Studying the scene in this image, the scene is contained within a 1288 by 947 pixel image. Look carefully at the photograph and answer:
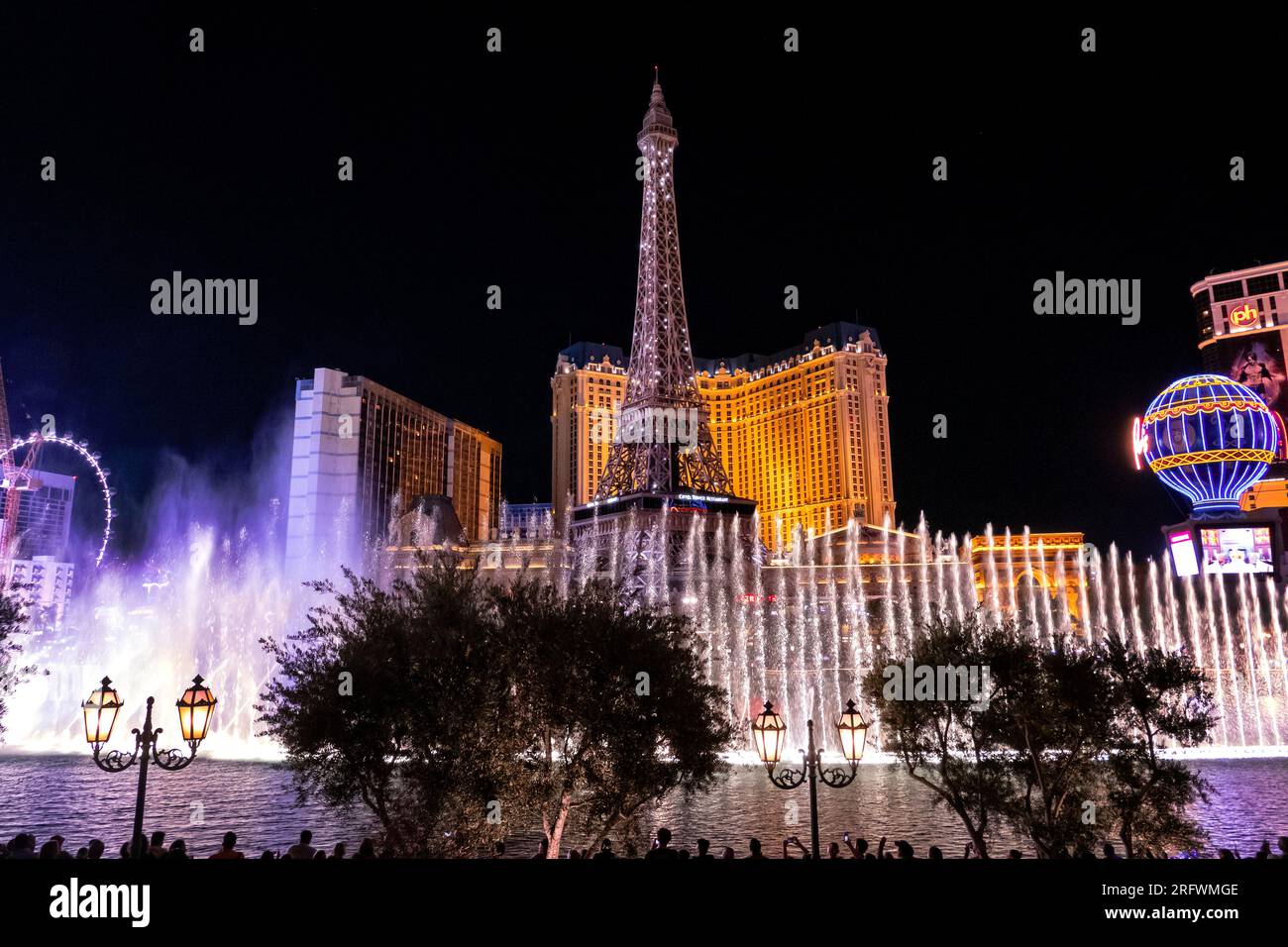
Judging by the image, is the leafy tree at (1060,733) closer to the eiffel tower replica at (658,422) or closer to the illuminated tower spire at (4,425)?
the eiffel tower replica at (658,422)

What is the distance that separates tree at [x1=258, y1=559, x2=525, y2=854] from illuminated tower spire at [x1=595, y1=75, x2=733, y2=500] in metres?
65.9

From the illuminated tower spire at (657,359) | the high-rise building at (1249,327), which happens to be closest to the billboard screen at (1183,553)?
the high-rise building at (1249,327)

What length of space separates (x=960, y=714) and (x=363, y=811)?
17169mm

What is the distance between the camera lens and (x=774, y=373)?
126 m

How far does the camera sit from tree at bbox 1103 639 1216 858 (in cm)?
1388

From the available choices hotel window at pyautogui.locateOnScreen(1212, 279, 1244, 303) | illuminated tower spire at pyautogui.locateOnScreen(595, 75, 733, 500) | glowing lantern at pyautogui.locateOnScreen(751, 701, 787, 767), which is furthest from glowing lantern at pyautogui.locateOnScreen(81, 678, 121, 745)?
hotel window at pyautogui.locateOnScreen(1212, 279, 1244, 303)

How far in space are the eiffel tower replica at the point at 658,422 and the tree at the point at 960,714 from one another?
61093mm

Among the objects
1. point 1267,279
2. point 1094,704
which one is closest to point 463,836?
point 1094,704

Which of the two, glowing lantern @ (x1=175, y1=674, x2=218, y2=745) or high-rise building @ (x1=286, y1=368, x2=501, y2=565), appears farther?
high-rise building @ (x1=286, y1=368, x2=501, y2=565)

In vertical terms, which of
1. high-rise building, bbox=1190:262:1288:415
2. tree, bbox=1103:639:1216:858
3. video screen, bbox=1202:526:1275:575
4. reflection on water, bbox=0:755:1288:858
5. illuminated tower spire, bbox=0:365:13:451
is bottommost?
reflection on water, bbox=0:755:1288:858

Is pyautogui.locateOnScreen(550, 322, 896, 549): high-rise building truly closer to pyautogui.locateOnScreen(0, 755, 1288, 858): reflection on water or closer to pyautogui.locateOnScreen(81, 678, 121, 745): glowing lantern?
pyautogui.locateOnScreen(0, 755, 1288, 858): reflection on water

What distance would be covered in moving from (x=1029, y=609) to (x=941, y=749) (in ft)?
112

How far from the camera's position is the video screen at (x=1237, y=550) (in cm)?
6016
